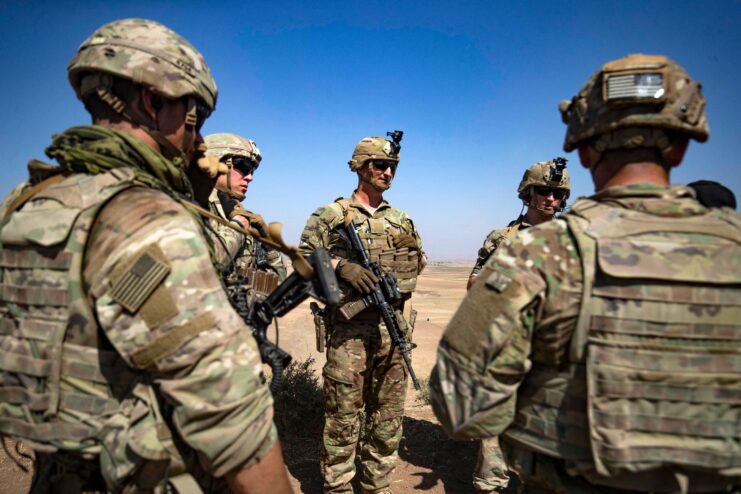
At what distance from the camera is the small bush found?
17.8 feet

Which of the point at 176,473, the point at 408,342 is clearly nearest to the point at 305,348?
the point at 408,342

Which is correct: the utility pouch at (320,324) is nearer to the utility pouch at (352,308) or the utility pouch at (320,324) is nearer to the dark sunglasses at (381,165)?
the utility pouch at (352,308)

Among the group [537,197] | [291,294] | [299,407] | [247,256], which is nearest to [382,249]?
[247,256]

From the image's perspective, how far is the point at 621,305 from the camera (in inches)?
55.7

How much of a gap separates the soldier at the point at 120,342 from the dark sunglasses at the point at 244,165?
311 cm

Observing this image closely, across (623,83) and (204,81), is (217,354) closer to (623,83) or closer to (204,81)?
(204,81)

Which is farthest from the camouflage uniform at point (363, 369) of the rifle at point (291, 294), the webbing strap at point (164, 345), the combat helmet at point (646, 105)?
the combat helmet at point (646, 105)

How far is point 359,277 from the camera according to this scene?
3828 millimetres

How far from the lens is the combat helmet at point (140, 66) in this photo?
5.07 feet

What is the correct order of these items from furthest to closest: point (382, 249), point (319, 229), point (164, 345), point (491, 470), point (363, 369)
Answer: point (382, 249) → point (319, 229) → point (363, 369) → point (491, 470) → point (164, 345)

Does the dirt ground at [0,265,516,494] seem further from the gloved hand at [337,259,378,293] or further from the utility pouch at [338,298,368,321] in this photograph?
the gloved hand at [337,259,378,293]

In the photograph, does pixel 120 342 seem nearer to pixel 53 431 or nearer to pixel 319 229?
pixel 53 431

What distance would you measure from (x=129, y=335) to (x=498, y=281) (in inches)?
48.9

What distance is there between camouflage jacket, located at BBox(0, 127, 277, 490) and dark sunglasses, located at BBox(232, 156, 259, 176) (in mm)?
3257
